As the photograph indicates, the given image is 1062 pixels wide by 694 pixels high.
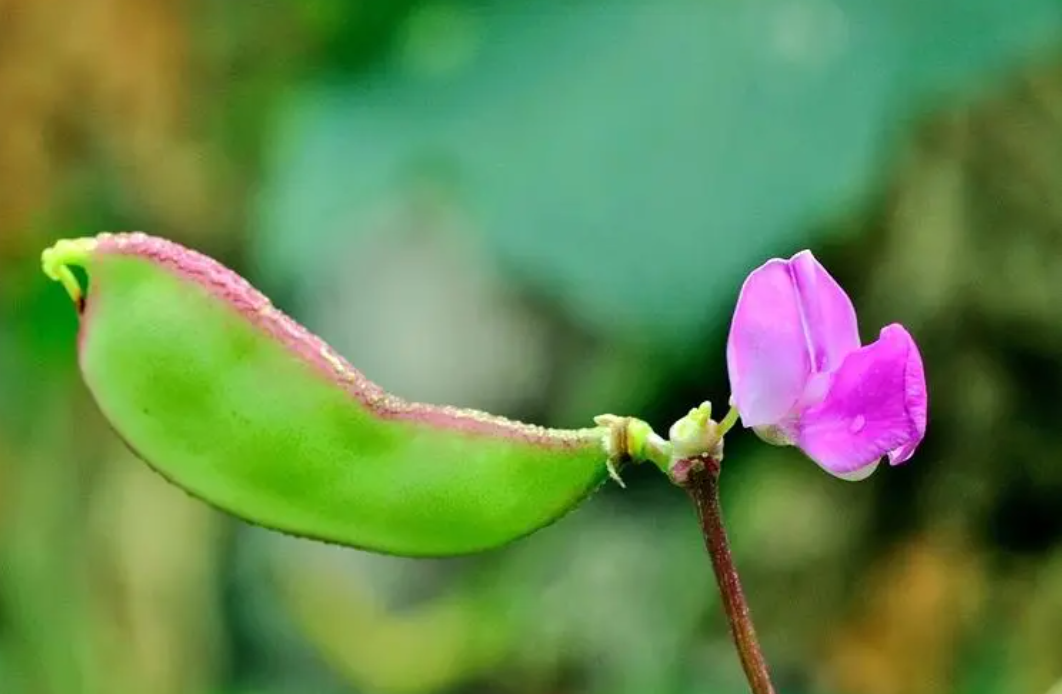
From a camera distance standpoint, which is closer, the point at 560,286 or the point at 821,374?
the point at 821,374

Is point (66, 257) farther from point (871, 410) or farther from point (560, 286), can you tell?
point (560, 286)

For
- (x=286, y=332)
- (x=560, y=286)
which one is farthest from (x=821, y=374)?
(x=560, y=286)

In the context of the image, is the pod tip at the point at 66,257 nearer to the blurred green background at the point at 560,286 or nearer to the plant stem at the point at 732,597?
the plant stem at the point at 732,597

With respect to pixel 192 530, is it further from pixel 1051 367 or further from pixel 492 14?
pixel 1051 367

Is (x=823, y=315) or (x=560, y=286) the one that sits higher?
(x=560, y=286)

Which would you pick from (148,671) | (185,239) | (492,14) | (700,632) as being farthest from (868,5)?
(148,671)

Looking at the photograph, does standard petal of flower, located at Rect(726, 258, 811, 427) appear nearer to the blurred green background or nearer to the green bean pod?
the green bean pod

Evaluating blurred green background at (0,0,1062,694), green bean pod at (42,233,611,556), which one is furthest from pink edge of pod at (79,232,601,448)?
blurred green background at (0,0,1062,694)

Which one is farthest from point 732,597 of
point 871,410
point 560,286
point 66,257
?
point 560,286
